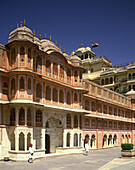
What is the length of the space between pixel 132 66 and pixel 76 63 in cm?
2784

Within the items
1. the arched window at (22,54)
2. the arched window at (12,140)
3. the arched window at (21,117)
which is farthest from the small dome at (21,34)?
the arched window at (12,140)

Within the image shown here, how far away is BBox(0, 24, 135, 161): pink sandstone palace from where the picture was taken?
73.0ft

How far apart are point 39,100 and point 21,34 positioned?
7.28m

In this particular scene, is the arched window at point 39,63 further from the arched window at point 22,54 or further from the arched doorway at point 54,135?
the arched doorway at point 54,135

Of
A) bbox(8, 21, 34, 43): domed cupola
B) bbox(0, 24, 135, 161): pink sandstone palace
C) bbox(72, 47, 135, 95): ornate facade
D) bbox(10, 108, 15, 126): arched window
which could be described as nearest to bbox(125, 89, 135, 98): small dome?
bbox(72, 47, 135, 95): ornate facade

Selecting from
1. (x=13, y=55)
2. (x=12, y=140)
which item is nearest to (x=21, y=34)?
(x=13, y=55)

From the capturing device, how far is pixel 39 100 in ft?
81.2

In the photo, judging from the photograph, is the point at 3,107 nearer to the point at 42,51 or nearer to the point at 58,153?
the point at 42,51

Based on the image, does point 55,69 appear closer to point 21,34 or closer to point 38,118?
point 21,34

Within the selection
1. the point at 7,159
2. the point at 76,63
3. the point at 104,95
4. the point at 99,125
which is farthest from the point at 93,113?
the point at 7,159

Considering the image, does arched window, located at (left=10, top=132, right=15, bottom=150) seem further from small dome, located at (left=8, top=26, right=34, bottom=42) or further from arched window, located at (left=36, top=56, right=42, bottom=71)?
small dome, located at (left=8, top=26, right=34, bottom=42)

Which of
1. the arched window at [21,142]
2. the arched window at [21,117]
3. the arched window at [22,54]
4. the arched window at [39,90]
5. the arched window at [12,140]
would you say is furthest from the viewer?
the arched window at [39,90]

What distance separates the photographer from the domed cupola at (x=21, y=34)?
2370 cm

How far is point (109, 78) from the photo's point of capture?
57031 millimetres
